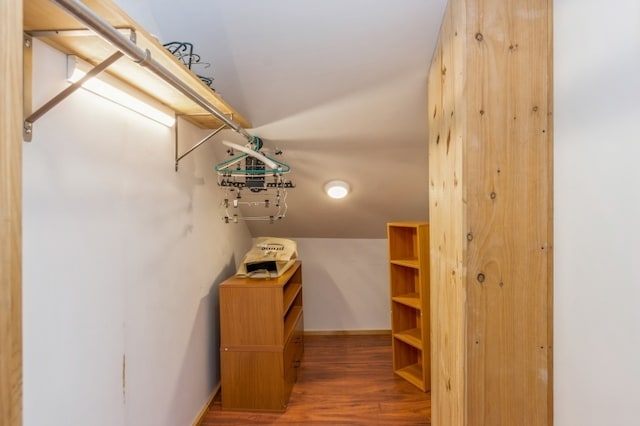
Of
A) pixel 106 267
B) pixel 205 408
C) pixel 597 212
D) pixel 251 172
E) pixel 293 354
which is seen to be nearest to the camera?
pixel 597 212

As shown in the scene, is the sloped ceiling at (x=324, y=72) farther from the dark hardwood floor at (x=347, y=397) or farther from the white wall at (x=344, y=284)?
the dark hardwood floor at (x=347, y=397)

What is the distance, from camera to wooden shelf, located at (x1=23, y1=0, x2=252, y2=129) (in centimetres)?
85

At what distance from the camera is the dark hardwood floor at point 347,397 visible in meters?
2.31

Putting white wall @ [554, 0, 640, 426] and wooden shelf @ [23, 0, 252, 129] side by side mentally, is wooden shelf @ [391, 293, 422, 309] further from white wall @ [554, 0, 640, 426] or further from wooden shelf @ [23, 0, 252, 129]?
wooden shelf @ [23, 0, 252, 129]

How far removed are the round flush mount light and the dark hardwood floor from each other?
57.3 inches

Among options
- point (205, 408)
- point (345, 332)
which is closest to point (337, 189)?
point (345, 332)

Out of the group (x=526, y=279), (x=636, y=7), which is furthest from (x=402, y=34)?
(x=526, y=279)

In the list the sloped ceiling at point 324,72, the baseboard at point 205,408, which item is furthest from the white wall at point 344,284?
the baseboard at point 205,408

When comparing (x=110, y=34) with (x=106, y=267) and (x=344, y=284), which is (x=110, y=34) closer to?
(x=106, y=267)

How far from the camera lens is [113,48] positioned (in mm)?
1109

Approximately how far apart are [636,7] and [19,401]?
1225mm

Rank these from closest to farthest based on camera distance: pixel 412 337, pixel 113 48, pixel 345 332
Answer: pixel 113 48, pixel 412 337, pixel 345 332

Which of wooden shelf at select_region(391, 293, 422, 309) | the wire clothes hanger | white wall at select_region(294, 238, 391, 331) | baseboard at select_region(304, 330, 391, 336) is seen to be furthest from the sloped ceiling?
baseboard at select_region(304, 330, 391, 336)

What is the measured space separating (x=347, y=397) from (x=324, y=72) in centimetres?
215
